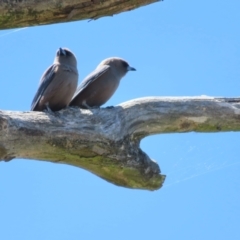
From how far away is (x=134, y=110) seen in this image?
5.69 m

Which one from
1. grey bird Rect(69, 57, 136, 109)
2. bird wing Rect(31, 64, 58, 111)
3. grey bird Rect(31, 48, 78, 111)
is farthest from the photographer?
grey bird Rect(69, 57, 136, 109)

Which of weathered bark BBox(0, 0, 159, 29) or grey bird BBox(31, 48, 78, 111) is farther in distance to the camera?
grey bird BBox(31, 48, 78, 111)

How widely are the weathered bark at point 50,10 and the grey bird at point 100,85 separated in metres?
1.42

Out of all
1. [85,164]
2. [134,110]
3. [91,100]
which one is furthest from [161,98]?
[91,100]

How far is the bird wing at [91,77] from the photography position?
7.29 m

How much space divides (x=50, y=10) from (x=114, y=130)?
122 cm

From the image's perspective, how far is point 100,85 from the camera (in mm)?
7371

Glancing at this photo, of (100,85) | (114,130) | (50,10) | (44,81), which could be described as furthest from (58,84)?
(114,130)

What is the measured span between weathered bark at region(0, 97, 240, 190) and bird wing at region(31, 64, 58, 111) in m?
1.24

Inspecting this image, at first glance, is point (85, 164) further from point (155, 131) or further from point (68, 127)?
point (155, 131)

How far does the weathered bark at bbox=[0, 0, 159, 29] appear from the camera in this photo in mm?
5609

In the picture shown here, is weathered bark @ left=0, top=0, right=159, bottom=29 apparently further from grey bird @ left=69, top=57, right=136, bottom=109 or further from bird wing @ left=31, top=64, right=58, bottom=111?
grey bird @ left=69, top=57, right=136, bottom=109

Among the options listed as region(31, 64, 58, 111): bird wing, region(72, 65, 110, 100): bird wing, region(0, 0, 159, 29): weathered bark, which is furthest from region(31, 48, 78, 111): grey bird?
region(0, 0, 159, 29): weathered bark

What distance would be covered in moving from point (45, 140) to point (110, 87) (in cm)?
248
